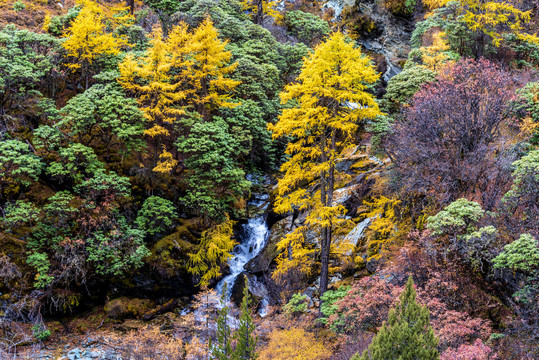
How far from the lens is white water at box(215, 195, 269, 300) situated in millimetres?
19344

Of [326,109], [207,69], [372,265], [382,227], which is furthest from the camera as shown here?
[207,69]

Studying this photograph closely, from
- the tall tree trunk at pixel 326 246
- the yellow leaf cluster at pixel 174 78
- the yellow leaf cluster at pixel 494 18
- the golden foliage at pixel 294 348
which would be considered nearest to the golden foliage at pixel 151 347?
the golden foliage at pixel 294 348

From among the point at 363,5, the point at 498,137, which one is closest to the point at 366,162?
the point at 498,137

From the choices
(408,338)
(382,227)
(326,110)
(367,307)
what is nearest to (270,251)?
(382,227)

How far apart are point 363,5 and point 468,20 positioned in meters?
17.6

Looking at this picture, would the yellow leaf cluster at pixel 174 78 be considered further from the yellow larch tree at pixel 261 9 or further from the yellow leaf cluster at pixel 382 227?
the yellow larch tree at pixel 261 9

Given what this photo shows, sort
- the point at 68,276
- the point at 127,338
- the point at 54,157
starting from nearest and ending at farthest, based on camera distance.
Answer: the point at 127,338, the point at 68,276, the point at 54,157

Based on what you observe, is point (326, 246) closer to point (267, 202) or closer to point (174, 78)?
point (267, 202)

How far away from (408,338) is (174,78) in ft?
58.3

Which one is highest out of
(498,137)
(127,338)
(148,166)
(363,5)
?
(363,5)

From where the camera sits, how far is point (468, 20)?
1886 cm

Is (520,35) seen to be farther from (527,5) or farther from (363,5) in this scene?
(363,5)

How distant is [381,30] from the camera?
3306 centimetres

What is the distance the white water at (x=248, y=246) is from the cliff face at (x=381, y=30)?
18.3 meters
